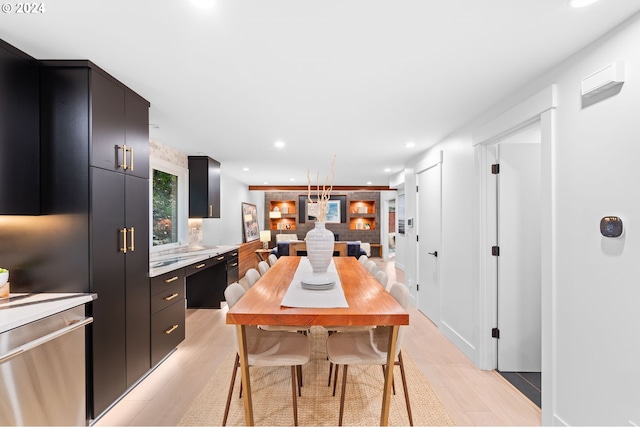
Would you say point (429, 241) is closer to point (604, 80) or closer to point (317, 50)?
point (604, 80)

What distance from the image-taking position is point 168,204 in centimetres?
438

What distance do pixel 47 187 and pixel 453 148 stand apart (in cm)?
369

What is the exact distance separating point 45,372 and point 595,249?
10.2ft

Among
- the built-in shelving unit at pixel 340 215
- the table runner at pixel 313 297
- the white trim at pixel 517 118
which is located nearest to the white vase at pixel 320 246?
the table runner at pixel 313 297

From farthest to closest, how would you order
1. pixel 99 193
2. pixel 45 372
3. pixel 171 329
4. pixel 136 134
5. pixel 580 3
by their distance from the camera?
pixel 171 329
pixel 136 134
pixel 99 193
pixel 45 372
pixel 580 3

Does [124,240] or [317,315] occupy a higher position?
[124,240]

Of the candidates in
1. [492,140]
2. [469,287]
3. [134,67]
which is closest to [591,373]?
[469,287]

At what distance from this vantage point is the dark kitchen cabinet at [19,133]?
5.74ft

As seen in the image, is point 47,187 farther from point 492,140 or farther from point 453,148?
point 453,148

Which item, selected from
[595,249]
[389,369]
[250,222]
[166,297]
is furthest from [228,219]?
[595,249]

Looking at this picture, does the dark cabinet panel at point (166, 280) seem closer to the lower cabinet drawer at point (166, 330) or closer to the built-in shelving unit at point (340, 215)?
the lower cabinet drawer at point (166, 330)

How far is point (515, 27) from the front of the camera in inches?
61.5

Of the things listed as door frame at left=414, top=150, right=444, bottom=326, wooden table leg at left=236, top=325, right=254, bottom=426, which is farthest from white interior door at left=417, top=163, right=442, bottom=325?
wooden table leg at left=236, top=325, right=254, bottom=426

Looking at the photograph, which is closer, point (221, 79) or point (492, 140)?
point (221, 79)
